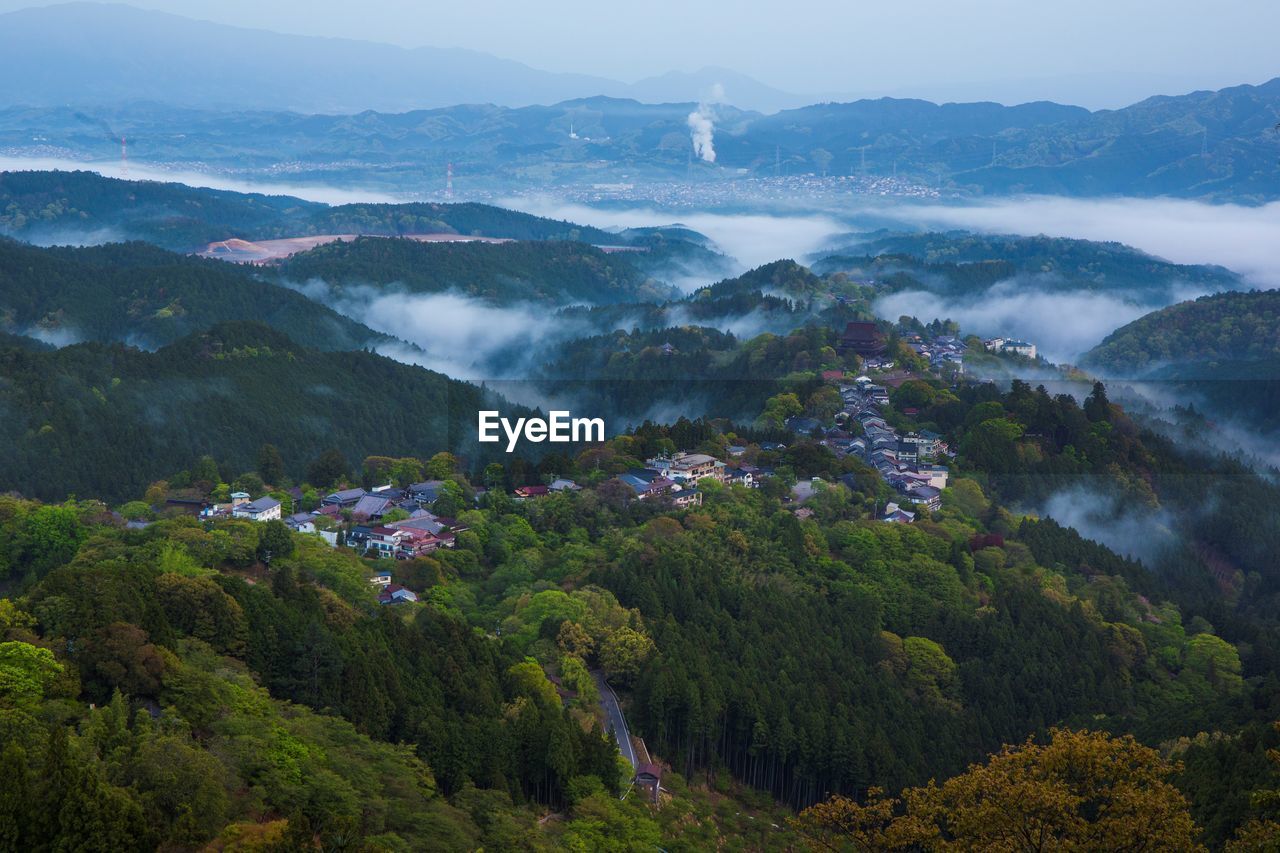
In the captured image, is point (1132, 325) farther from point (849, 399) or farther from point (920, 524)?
point (920, 524)

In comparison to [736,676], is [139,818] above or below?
above

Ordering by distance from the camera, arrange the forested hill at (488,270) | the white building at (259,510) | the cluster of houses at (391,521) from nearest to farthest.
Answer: the cluster of houses at (391,521) → the white building at (259,510) → the forested hill at (488,270)

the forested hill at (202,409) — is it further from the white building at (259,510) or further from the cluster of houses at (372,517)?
the white building at (259,510)

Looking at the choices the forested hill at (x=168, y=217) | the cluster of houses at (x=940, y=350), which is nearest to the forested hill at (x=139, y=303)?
the cluster of houses at (x=940, y=350)

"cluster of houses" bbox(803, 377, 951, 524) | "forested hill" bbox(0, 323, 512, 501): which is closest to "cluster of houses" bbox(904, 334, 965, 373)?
"cluster of houses" bbox(803, 377, 951, 524)

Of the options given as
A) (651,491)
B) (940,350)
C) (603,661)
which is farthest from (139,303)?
(603,661)

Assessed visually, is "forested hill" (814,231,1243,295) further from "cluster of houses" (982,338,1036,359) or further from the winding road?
the winding road

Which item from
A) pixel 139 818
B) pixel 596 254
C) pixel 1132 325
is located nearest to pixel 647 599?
pixel 139 818
